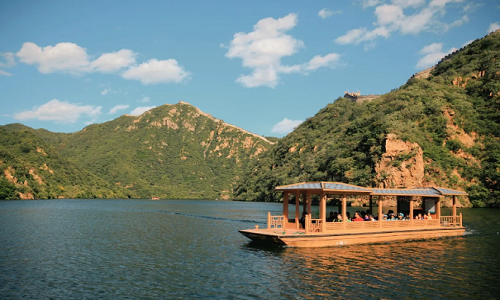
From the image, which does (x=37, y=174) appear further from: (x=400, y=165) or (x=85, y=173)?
(x=400, y=165)

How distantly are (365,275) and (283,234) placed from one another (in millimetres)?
6890

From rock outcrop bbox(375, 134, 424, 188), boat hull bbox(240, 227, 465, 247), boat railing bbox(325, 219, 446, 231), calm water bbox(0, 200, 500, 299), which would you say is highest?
rock outcrop bbox(375, 134, 424, 188)

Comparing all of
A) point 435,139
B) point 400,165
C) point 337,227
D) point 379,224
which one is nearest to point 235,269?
point 337,227

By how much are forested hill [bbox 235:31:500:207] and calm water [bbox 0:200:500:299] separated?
4956cm

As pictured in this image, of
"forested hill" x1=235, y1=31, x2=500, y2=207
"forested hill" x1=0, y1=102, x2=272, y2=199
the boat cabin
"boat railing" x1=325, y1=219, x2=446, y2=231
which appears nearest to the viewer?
the boat cabin

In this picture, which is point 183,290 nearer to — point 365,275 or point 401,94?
point 365,275

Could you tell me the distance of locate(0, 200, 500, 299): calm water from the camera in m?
16.0

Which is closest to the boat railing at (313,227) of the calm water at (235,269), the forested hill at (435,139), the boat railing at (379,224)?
the boat railing at (379,224)

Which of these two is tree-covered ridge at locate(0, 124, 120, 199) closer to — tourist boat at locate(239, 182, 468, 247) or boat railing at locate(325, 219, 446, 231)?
tourist boat at locate(239, 182, 468, 247)

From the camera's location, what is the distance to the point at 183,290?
1614 cm

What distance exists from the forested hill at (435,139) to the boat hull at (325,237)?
49885mm

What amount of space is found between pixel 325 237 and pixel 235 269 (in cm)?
815

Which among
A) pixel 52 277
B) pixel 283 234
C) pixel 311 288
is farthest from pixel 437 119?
pixel 52 277

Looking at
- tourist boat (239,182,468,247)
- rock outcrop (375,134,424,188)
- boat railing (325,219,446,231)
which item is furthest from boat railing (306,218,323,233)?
rock outcrop (375,134,424,188)
